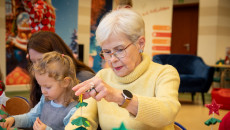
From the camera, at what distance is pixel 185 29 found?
31.0 ft

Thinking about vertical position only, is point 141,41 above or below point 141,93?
above

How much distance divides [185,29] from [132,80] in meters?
8.66

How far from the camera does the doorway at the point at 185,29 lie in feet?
30.5

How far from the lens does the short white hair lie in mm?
1178

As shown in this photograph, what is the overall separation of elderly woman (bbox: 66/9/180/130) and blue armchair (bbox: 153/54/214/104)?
3928 mm

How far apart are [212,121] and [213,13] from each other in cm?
746

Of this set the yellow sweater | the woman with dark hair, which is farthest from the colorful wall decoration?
the yellow sweater

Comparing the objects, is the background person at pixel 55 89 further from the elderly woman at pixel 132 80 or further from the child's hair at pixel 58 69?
the elderly woman at pixel 132 80

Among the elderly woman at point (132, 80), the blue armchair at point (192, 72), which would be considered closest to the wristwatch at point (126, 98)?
the elderly woman at point (132, 80)

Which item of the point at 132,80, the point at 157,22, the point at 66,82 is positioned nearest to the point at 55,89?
the point at 66,82

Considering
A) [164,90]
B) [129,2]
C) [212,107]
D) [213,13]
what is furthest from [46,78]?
[213,13]

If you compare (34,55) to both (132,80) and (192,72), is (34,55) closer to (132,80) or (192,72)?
(132,80)

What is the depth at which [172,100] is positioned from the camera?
1.08 meters

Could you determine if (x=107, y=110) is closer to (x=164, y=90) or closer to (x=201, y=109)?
(x=164, y=90)
